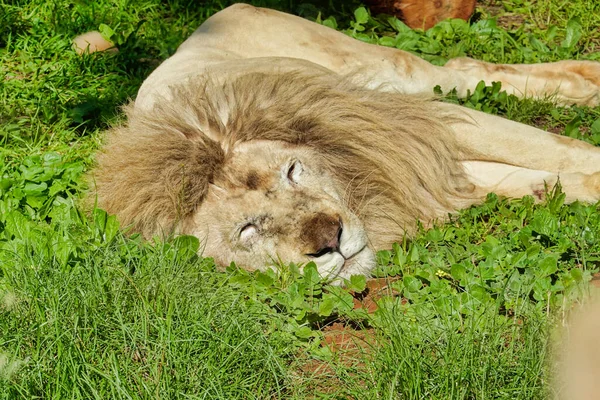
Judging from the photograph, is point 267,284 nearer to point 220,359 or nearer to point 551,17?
point 220,359

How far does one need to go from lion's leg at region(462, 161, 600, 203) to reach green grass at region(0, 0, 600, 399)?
10 cm

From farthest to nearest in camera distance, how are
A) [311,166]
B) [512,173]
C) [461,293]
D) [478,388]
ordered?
[512,173] → [311,166] → [461,293] → [478,388]

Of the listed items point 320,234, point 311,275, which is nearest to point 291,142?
point 320,234

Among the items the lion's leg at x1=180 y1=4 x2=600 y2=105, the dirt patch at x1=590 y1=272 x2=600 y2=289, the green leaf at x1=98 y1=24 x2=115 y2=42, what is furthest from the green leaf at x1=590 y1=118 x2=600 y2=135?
the green leaf at x1=98 y1=24 x2=115 y2=42

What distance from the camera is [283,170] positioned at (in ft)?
11.9

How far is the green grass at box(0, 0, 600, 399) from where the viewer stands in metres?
2.52

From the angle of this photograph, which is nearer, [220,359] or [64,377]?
[64,377]

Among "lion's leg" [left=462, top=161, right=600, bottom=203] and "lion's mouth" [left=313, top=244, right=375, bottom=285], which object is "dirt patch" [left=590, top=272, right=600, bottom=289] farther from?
"lion's mouth" [left=313, top=244, right=375, bottom=285]

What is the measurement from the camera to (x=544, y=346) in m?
2.40

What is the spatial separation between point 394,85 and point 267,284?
1.54 m

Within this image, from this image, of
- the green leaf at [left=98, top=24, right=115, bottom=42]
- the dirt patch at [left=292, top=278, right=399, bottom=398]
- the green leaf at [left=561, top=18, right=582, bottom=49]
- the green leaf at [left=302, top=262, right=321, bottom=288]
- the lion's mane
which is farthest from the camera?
the green leaf at [left=98, top=24, right=115, bottom=42]

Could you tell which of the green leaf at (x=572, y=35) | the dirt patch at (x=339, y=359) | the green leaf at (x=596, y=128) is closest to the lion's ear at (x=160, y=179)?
the dirt patch at (x=339, y=359)

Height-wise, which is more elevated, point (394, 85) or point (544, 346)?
point (544, 346)

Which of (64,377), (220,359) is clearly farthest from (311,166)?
(64,377)
